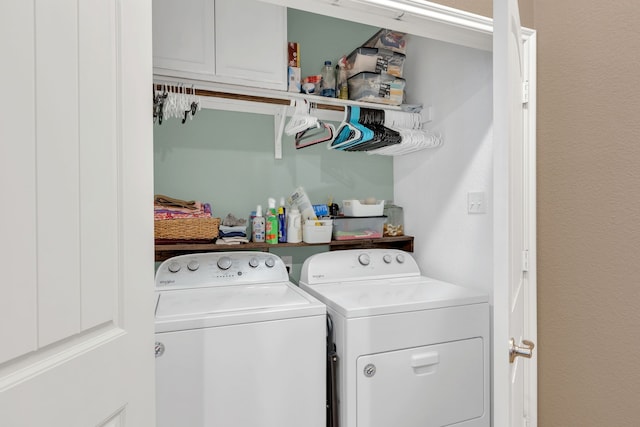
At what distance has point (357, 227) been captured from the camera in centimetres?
235

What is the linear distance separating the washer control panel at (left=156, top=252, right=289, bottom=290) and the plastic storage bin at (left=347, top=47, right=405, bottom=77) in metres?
1.29

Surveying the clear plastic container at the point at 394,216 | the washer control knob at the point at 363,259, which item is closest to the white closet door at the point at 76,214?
the washer control knob at the point at 363,259

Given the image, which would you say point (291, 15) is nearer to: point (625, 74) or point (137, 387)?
point (625, 74)

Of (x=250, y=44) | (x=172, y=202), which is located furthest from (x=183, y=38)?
(x=172, y=202)

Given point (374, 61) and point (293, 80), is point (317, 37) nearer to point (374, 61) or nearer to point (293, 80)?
point (374, 61)

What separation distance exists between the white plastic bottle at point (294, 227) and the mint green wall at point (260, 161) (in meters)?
0.21

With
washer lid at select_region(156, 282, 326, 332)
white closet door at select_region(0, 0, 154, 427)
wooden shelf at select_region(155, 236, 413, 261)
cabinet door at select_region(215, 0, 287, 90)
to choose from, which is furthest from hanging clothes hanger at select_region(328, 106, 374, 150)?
white closet door at select_region(0, 0, 154, 427)

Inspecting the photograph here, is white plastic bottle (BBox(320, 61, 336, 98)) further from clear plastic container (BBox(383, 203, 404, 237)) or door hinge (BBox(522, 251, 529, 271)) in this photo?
door hinge (BBox(522, 251, 529, 271))

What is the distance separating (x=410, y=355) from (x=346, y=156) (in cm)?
141

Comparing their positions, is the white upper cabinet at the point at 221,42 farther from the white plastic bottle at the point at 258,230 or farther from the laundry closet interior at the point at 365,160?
the white plastic bottle at the point at 258,230

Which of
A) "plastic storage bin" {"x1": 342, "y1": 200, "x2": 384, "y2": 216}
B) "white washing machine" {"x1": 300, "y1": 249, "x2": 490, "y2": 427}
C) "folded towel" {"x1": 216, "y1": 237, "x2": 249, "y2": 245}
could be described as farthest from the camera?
"plastic storage bin" {"x1": 342, "y1": 200, "x2": 384, "y2": 216}

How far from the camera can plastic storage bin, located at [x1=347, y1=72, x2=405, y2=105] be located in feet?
7.13

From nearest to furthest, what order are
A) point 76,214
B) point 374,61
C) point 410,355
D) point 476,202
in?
point 76,214 → point 410,355 → point 476,202 → point 374,61

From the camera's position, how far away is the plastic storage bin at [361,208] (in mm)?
2292
